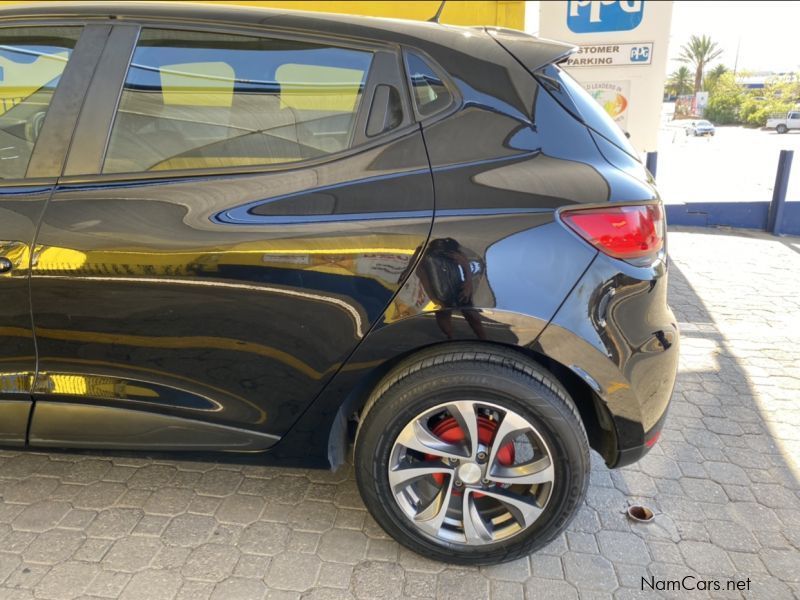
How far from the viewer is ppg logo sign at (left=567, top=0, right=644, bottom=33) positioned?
5676 millimetres

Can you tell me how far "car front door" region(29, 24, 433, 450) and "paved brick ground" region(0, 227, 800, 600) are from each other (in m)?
0.42

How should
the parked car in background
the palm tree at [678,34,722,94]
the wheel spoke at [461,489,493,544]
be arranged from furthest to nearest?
the palm tree at [678,34,722,94]
the parked car in background
the wheel spoke at [461,489,493,544]

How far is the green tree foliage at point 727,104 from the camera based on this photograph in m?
13.1

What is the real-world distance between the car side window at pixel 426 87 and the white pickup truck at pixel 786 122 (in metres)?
7.04

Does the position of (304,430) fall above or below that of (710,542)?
above

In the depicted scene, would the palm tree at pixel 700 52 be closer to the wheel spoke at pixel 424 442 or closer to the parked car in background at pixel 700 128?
the parked car in background at pixel 700 128

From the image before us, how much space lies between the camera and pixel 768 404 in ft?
10.4

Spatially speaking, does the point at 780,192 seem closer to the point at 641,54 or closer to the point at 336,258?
the point at 641,54

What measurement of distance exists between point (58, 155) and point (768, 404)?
3.54 m

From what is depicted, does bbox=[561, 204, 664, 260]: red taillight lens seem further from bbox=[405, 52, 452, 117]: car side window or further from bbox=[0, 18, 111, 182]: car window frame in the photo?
bbox=[0, 18, 111, 182]: car window frame

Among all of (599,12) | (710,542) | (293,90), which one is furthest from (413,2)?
(710,542)

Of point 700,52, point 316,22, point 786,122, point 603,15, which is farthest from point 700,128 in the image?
point 700,52

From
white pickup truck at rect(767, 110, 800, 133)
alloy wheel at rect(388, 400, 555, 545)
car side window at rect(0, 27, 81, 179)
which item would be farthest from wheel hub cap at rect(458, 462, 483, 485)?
white pickup truck at rect(767, 110, 800, 133)

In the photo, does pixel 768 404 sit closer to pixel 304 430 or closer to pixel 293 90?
pixel 304 430
